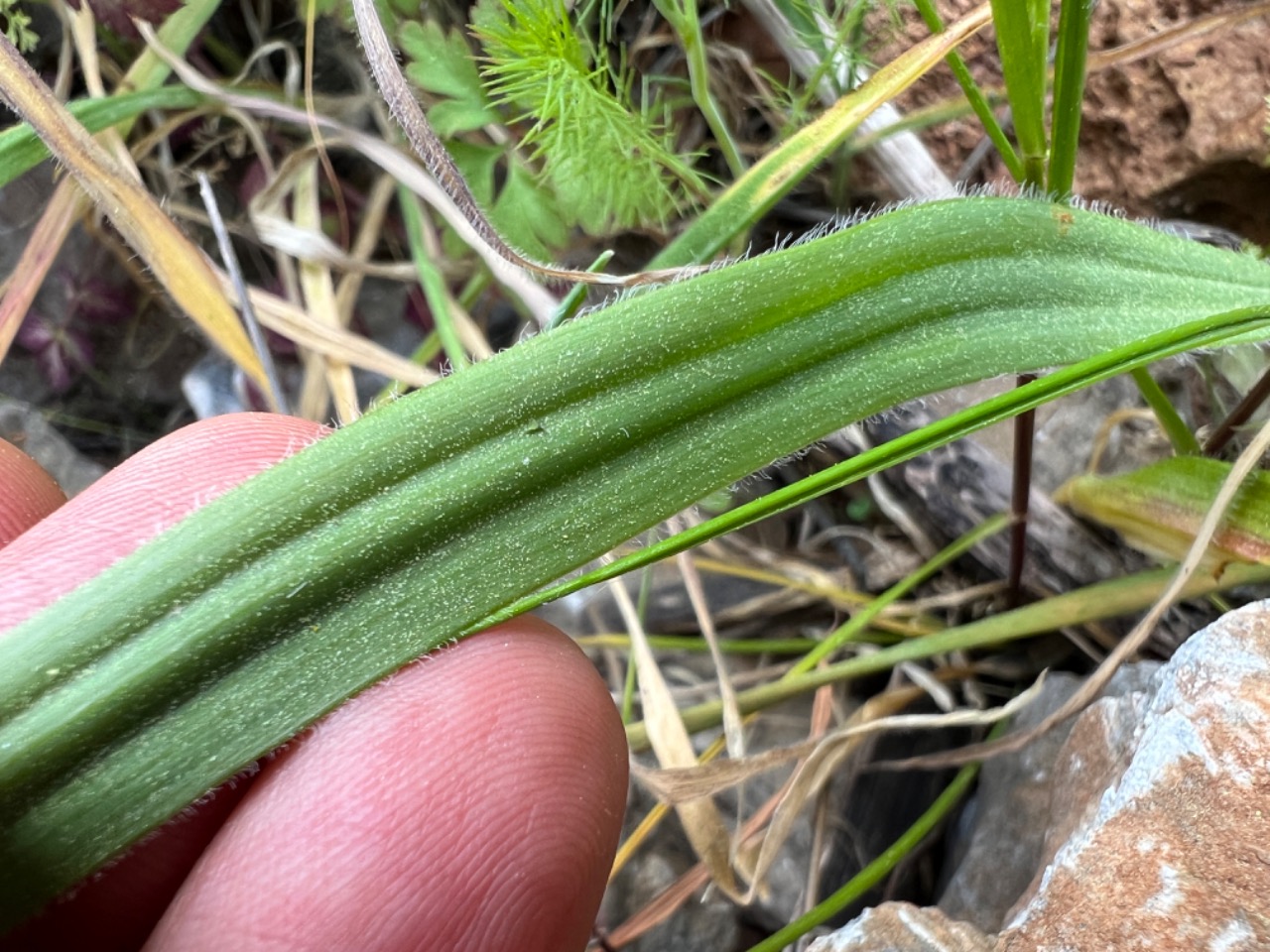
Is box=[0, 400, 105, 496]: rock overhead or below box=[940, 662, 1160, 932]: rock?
overhead

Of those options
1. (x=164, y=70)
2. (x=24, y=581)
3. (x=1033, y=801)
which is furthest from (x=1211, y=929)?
(x=164, y=70)

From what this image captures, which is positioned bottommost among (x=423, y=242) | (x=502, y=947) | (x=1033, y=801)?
(x=1033, y=801)

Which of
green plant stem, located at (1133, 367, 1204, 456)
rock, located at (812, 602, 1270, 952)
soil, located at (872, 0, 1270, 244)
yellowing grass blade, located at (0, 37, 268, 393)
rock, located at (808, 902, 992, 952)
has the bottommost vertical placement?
rock, located at (808, 902, 992, 952)

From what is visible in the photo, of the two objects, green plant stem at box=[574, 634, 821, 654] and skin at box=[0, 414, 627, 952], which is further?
green plant stem at box=[574, 634, 821, 654]

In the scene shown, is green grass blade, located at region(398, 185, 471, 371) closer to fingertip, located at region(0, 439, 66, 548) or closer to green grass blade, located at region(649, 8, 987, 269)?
green grass blade, located at region(649, 8, 987, 269)

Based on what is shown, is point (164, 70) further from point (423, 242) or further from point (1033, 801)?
point (1033, 801)

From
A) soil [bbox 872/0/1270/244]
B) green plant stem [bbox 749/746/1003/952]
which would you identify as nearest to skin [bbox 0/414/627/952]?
green plant stem [bbox 749/746/1003/952]
